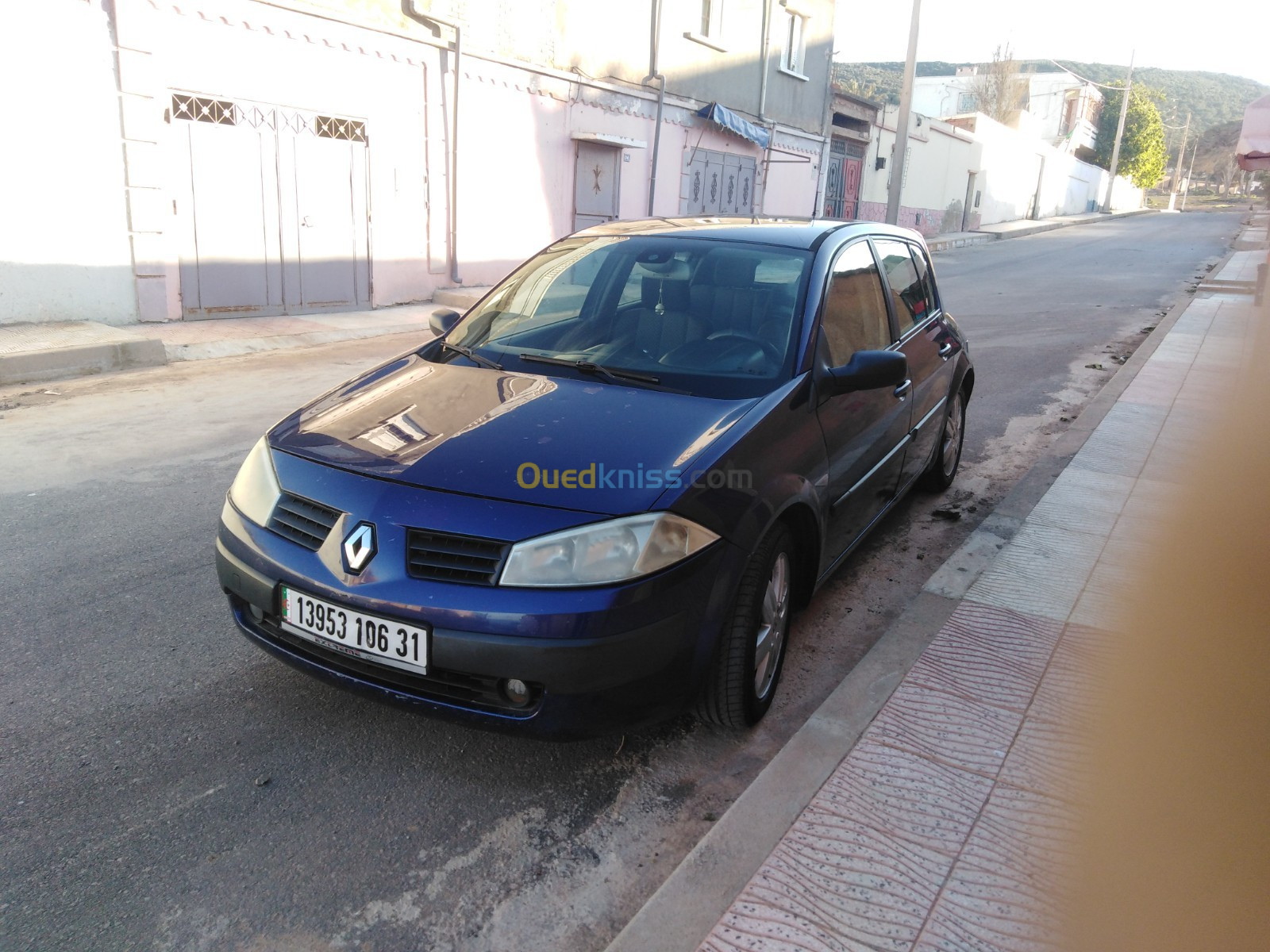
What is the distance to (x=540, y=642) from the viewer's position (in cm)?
230

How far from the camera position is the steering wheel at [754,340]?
10.6ft

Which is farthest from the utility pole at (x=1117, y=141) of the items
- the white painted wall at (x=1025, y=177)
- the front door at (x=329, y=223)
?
the front door at (x=329, y=223)

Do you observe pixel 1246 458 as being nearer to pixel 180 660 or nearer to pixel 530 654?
pixel 530 654

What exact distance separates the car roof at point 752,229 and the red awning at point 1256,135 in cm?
1305

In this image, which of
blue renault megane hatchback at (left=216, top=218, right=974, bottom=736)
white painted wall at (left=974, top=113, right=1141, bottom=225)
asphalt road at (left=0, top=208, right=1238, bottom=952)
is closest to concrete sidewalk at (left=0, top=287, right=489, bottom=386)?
asphalt road at (left=0, top=208, right=1238, bottom=952)

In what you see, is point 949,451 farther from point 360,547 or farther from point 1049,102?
point 1049,102

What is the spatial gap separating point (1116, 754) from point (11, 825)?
10.5 feet

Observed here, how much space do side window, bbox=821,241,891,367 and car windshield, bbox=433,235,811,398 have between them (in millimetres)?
168

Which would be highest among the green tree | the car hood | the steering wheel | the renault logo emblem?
the green tree

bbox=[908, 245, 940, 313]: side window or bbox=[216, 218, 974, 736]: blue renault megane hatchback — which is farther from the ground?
bbox=[908, 245, 940, 313]: side window

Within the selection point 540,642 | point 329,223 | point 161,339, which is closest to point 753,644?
point 540,642

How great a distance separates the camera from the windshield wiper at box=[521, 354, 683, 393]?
315 cm

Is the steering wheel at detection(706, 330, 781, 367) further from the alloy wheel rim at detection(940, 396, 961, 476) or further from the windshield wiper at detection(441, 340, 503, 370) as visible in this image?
the alloy wheel rim at detection(940, 396, 961, 476)

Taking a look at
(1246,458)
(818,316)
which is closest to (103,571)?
(818,316)
